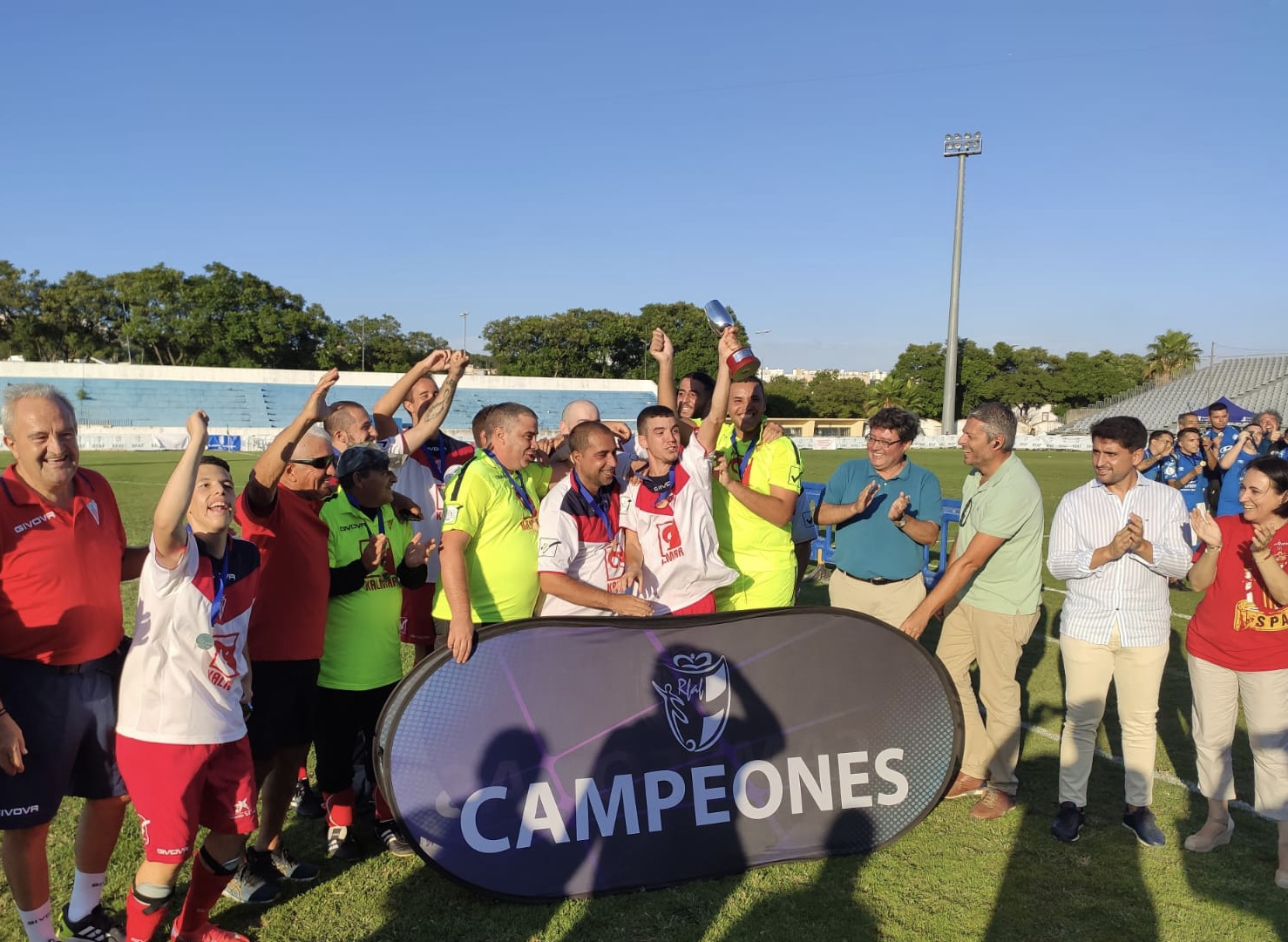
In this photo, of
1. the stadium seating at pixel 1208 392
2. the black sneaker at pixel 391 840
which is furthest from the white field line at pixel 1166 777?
the stadium seating at pixel 1208 392

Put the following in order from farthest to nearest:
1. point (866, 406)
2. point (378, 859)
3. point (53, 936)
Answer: point (866, 406)
point (378, 859)
point (53, 936)

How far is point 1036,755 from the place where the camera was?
557cm

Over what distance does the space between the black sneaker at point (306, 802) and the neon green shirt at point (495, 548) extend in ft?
4.54

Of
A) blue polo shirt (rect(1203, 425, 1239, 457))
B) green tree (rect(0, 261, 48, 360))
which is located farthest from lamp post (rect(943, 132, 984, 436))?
green tree (rect(0, 261, 48, 360))

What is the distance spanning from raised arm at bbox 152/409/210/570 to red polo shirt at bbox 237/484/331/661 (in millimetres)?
774

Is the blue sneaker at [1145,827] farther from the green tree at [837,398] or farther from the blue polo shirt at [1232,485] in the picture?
the green tree at [837,398]

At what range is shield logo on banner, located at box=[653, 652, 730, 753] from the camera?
12.9 feet

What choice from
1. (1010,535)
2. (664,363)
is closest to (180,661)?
(664,363)

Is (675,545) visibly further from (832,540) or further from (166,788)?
(832,540)

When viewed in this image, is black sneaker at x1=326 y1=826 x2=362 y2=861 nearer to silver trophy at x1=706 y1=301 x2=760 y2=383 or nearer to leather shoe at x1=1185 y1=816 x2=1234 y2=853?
silver trophy at x1=706 y1=301 x2=760 y2=383

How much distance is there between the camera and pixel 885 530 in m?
5.06

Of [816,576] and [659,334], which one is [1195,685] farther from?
[816,576]

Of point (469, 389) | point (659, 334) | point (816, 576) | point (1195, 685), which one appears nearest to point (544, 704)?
point (659, 334)

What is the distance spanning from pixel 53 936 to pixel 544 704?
6.76 ft
